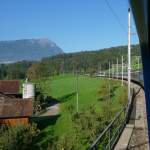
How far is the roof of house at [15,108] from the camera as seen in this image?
51062mm

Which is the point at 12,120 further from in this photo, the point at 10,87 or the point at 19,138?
the point at 10,87

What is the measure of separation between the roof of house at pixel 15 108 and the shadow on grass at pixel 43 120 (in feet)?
10.7

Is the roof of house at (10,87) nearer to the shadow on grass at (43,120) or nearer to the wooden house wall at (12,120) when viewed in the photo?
the shadow on grass at (43,120)

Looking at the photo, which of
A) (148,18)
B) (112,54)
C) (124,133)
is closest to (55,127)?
(124,133)

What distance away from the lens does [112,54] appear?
16525 centimetres

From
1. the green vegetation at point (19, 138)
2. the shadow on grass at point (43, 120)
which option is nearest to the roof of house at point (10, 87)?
the shadow on grass at point (43, 120)

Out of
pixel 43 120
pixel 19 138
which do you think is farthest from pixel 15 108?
pixel 19 138

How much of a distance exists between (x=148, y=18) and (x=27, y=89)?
6622 centimetres

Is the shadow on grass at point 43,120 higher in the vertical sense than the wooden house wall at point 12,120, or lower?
lower

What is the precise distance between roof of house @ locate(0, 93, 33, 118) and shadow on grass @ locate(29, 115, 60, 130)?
3.25 metres

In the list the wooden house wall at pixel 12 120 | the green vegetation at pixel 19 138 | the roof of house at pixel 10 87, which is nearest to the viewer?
the green vegetation at pixel 19 138

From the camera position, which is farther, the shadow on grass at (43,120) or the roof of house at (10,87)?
the roof of house at (10,87)

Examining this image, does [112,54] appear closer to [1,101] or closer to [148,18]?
[1,101]

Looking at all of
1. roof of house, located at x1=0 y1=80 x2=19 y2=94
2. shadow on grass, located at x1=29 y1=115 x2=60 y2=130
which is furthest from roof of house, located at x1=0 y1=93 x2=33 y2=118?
roof of house, located at x1=0 y1=80 x2=19 y2=94
